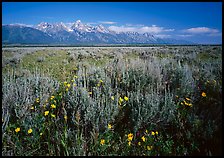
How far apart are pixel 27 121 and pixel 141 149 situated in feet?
5.78

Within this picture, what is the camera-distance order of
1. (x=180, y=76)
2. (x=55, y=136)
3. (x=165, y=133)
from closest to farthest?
(x=55, y=136) < (x=165, y=133) < (x=180, y=76)

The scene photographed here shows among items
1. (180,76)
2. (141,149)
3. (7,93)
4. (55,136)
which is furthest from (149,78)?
(7,93)

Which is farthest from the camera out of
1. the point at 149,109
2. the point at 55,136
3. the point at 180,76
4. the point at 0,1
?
the point at 180,76

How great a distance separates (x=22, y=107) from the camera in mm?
3266

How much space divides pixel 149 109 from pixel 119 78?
1.87 m

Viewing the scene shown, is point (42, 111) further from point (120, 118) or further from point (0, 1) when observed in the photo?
point (0, 1)

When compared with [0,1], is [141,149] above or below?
below

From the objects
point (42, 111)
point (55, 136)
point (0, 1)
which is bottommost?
point (55, 136)

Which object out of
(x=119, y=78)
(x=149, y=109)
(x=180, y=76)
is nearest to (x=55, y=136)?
(x=149, y=109)

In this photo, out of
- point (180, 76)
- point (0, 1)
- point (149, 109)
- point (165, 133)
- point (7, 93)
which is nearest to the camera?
point (0, 1)

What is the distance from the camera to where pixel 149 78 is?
177 inches

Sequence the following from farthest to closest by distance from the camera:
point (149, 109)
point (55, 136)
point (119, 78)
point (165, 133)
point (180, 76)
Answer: point (119, 78) < point (180, 76) < point (149, 109) < point (165, 133) < point (55, 136)

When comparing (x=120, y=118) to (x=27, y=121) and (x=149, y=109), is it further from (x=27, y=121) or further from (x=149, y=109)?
(x=27, y=121)

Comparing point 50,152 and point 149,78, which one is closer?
point 50,152
